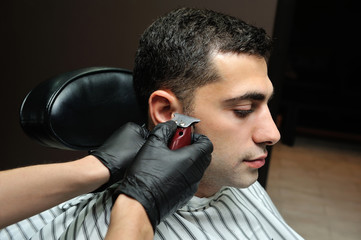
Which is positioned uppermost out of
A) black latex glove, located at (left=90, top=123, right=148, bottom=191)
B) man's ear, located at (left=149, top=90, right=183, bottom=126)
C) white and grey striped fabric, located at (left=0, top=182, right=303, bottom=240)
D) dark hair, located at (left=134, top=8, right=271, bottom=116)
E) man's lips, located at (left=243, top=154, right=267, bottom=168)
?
dark hair, located at (left=134, top=8, right=271, bottom=116)

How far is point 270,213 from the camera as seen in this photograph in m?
1.51

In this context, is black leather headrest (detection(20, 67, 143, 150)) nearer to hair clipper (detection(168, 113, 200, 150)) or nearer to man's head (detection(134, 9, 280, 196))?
man's head (detection(134, 9, 280, 196))

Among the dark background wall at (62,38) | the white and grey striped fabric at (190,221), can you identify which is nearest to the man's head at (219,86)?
the white and grey striped fabric at (190,221)

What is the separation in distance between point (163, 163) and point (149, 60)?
0.52 m

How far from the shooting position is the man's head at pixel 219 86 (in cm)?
123

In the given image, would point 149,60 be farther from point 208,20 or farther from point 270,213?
point 270,213

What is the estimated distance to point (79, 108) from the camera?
134 cm

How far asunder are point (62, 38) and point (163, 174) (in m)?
1.75

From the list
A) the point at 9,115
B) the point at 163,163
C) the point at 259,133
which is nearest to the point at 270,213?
the point at 259,133

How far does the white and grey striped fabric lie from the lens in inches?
46.7

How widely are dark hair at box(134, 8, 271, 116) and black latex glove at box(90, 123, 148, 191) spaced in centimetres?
23

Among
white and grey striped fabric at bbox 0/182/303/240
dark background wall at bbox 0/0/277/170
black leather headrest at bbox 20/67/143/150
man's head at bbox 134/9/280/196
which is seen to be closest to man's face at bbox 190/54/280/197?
man's head at bbox 134/9/280/196

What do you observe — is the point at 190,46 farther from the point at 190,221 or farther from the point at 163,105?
the point at 190,221

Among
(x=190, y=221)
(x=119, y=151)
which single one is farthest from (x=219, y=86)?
(x=190, y=221)
